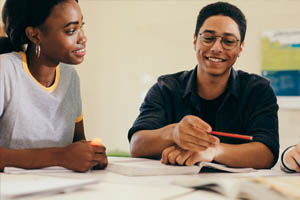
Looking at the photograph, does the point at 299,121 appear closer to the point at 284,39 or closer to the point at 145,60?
the point at 284,39

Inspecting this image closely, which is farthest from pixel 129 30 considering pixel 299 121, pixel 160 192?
pixel 160 192

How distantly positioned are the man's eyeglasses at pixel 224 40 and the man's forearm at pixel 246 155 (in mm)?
456

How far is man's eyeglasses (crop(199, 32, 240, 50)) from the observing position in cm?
147

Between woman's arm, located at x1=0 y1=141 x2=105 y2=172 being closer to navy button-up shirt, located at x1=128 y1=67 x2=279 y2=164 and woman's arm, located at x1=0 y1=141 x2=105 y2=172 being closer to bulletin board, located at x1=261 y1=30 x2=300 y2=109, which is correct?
navy button-up shirt, located at x1=128 y1=67 x2=279 y2=164

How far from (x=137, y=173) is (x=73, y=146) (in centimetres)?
21

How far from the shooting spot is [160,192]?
68 cm

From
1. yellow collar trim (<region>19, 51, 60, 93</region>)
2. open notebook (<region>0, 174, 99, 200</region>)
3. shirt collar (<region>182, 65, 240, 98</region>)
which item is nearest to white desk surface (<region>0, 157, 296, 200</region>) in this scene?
open notebook (<region>0, 174, 99, 200</region>)

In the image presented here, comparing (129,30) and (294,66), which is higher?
(129,30)

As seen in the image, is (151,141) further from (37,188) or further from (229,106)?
(37,188)

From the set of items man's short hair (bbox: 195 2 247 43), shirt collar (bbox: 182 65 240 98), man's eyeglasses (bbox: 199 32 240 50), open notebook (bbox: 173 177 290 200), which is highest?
man's short hair (bbox: 195 2 247 43)

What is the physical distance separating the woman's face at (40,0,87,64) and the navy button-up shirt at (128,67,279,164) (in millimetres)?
420

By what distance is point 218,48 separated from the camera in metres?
1.47

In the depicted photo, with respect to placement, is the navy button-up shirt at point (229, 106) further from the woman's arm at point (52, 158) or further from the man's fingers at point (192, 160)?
the woman's arm at point (52, 158)

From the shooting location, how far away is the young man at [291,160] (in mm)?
1064
